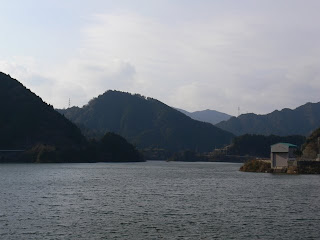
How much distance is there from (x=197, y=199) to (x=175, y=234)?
2888cm

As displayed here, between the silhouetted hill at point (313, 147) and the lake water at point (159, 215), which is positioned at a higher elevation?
the silhouetted hill at point (313, 147)

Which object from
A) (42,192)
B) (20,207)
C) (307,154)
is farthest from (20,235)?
(307,154)

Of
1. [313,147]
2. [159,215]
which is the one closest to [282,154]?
[313,147]

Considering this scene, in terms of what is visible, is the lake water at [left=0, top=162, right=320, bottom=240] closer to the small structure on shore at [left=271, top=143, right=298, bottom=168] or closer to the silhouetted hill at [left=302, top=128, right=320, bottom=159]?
the small structure on shore at [left=271, top=143, right=298, bottom=168]

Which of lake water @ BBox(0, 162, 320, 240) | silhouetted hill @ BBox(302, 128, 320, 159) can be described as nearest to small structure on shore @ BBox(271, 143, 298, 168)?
silhouetted hill @ BBox(302, 128, 320, 159)

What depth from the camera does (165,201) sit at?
221ft

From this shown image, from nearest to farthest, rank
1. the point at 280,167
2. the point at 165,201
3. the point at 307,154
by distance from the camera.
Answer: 1. the point at 165,201
2. the point at 280,167
3. the point at 307,154

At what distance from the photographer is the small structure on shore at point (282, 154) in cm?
13188

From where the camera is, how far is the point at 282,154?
438 ft

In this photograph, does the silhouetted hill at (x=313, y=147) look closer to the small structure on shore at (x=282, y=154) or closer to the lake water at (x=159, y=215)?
the small structure on shore at (x=282, y=154)

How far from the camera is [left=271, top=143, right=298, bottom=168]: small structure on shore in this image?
433 ft

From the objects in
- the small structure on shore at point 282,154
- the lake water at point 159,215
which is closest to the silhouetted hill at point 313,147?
the small structure on shore at point 282,154

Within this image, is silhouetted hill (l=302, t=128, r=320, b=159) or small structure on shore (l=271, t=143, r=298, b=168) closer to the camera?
small structure on shore (l=271, t=143, r=298, b=168)

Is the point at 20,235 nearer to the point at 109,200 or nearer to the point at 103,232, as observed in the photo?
the point at 103,232
